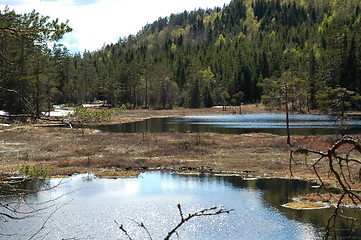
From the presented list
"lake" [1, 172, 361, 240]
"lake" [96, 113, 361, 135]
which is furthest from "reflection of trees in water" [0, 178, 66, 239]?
"lake" [96, 113, 361, 135]

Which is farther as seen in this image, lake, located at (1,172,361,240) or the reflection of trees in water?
lake, located at (1,172,361,240)

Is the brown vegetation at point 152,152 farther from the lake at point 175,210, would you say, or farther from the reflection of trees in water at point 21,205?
the reflection of trees in water at point 21,205

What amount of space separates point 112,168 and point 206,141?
18.2 metres

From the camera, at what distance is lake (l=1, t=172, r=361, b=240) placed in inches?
822

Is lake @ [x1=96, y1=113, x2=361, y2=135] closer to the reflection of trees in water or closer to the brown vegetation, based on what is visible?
the brown vegetation

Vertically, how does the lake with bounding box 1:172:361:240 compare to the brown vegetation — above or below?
below

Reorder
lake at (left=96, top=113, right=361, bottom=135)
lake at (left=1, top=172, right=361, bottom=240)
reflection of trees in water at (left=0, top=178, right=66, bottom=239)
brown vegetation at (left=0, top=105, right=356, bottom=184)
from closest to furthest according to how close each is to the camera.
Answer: reflection of trees in water at (left=0, top=178, right=66, bottom=239)
lake at (left=1, top=172, right=361, bottom=240)
brown vegetation at (left=0, top=105, right=356, bottom=184)
lake at (left=96, top=113, right=361, bottom=135)

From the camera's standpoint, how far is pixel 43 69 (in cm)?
8500

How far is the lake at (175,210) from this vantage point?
822 inches

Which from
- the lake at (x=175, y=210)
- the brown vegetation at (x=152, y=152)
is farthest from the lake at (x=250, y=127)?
the lake at (x=175, y=210)

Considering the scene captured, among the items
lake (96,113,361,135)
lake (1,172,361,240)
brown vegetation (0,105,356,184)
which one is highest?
lake (96,113,361,135)

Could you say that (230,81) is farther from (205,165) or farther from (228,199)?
(228,199)

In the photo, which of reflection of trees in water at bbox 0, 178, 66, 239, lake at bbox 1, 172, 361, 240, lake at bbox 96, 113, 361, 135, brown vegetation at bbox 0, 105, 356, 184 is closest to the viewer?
reflection of trees in water at bbox 0, 178, 66, 239

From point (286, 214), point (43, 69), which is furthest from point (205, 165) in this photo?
point (43, 69)
